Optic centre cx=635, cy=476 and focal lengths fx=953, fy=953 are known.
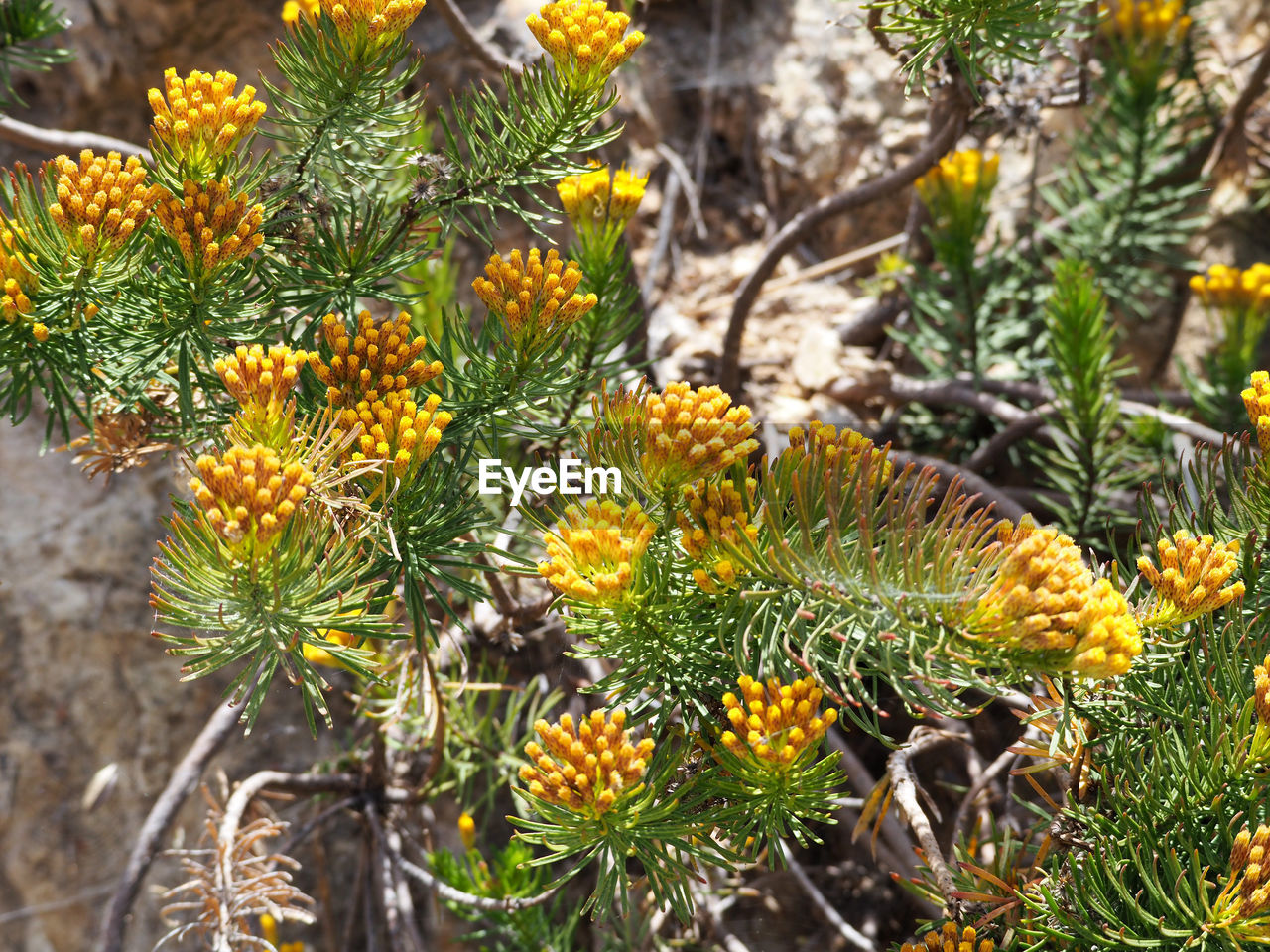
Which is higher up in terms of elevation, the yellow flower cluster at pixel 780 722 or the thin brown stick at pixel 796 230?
the thin brown stick at pixel 796 230

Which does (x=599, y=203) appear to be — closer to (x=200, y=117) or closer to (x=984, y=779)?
(x=200, y=117)

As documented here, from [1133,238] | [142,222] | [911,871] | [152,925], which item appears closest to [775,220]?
[1133,238]

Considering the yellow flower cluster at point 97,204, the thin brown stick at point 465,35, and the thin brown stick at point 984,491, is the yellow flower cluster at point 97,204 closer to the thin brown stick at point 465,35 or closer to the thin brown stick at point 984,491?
the thin brown stick at point 465,35

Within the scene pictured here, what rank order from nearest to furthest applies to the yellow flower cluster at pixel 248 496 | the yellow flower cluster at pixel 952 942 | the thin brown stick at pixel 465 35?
the yellow flower cluster at pixel 248 496 < the yellow flower cluster at pixel 952 942 < the thin brown stick at pixel 465 35

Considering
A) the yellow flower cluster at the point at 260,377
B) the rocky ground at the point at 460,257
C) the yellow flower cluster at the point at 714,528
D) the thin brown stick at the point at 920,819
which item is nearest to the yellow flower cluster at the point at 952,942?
the thin brown stick at the point at 920,819

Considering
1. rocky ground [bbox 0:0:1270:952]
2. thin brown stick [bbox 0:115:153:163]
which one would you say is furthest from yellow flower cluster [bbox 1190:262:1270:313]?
thin brown stick [bbox 0:115:153:163]

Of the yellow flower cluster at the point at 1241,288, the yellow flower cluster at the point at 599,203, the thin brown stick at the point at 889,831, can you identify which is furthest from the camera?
the yellow flower cluster at the point at 1241,288

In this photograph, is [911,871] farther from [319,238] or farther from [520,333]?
[319,238]

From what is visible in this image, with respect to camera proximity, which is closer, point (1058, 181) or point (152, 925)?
point (152, 925)
